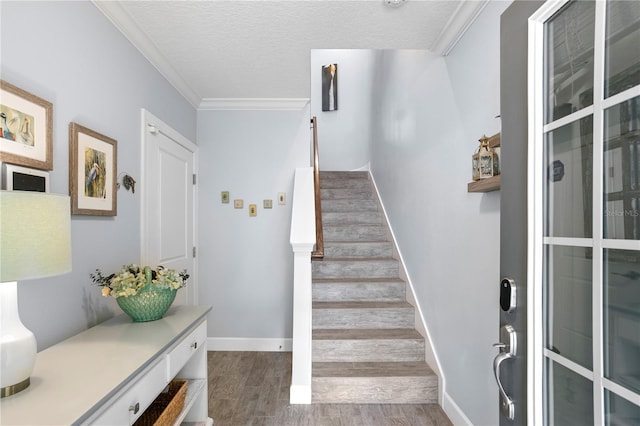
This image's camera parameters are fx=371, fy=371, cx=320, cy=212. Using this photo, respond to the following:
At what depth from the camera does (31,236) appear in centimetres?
95

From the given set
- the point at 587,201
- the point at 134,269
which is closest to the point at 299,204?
the point at 134,269

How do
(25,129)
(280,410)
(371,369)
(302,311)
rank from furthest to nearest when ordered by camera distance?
1. (371,369)
2. (302,311)
3. (280,410)
4. (25,129)

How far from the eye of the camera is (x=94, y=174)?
6.18ft

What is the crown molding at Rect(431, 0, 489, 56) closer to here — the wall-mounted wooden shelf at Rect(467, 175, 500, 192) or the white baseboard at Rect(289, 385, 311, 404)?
the wall-mounted wooden shelf at Rect(467, 175, 500, 192)

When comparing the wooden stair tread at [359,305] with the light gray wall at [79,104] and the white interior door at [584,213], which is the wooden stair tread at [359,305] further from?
the white interior door at [584,213]

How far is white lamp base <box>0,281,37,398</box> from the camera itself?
999mm

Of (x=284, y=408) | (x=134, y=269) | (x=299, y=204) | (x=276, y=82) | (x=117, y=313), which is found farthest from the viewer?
(x=276, y=82)

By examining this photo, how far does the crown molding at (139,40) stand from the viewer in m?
1.95

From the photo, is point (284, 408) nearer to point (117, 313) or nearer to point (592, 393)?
point (117, 313)

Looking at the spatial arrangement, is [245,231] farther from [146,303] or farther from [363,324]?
[146,303]

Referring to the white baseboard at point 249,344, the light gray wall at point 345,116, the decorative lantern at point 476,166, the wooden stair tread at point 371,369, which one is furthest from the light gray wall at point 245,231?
the light gray wall at point 345,116

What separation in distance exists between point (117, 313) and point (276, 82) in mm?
2140

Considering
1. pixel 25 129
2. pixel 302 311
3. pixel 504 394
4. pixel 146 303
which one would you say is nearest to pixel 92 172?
pixel 25 129

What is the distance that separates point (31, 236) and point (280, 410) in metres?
2.05
